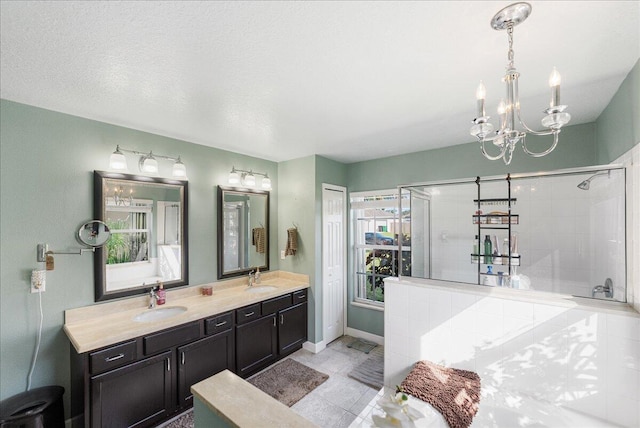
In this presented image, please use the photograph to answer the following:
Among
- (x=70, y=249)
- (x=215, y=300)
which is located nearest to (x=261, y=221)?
(x=215, y=300)

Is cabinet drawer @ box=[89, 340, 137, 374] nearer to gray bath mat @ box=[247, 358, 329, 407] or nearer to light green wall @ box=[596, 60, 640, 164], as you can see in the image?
gray bath mat @ box=[247, 358, 329, 407]

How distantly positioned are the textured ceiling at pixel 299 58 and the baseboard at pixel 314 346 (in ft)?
9.32

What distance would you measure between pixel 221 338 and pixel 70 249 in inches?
60.2

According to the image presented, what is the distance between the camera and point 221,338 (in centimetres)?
269

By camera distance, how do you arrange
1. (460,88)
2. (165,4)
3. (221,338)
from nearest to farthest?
(165,4) < (460,88) < (221,338)

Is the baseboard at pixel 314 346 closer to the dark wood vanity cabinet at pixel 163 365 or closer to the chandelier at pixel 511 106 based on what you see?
the dark wood vanity cabinet at pixel 163 365

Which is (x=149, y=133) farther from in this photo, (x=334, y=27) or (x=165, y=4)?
(x=334, y=27)

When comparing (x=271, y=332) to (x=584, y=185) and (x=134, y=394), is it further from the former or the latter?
(x=584, y=185)

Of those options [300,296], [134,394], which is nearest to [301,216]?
[300,296]

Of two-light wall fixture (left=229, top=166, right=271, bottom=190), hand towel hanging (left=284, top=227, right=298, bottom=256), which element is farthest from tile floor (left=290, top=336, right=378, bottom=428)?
two-light wall fixture (left=229, top=166, right=271, bottom=190)

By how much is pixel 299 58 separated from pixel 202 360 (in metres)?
2.67

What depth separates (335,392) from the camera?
2.74 m

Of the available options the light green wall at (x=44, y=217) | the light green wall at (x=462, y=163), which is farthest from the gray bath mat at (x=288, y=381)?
the light green wall at (x=462, y=163)

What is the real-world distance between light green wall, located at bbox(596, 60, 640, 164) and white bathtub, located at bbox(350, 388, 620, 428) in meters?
1.70
